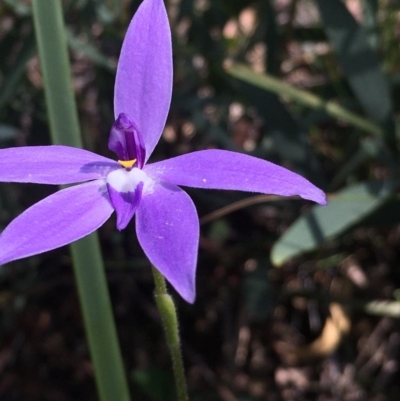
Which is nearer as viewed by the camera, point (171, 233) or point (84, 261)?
point (171, 233)

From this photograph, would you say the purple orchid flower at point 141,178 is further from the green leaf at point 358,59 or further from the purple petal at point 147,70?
the green leaf at point 358,59

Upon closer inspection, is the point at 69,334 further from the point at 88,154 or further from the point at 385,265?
the point at 88,154

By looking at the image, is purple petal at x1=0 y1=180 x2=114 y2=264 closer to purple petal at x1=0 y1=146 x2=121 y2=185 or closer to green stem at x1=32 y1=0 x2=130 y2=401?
purple petal at x1=0 y1=146 x2=121 y2=185

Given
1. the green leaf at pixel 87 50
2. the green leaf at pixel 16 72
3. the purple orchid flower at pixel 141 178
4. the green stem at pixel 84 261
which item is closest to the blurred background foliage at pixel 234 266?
the green leaf at pixel 87 50

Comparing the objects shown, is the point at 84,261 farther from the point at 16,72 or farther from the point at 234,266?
the point at 234,266

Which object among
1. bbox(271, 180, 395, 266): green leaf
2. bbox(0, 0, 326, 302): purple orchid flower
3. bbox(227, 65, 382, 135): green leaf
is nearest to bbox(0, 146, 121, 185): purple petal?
bbox(0, 0, 326, 302): purple orchid flower

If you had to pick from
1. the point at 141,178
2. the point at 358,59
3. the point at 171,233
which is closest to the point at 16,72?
the point at 358,59
